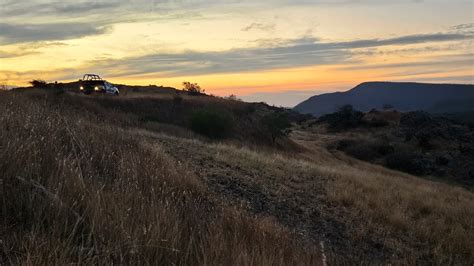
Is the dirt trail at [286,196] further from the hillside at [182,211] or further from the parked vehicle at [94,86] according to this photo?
the parked vehicle at [94,86]

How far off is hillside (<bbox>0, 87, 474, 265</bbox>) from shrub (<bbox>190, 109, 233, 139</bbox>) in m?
21.6

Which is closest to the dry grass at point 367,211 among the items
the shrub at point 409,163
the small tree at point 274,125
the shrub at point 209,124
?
the shrub at point 209,124

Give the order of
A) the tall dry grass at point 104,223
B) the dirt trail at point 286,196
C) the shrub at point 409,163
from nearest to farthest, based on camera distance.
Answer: the tall dry grass at point 104,223 < the dirt trail at point 286,196 < the shrub at point 409,163

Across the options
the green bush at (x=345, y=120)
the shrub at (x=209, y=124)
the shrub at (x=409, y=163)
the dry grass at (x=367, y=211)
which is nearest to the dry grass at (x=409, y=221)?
the dry grass at (x=367, y=211)

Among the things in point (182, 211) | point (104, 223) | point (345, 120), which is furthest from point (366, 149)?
point (104, 223)

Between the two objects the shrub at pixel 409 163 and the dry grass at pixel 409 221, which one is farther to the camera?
the shrub at pixel 409 163

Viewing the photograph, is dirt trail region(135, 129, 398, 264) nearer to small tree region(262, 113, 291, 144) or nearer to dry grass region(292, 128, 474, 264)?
dry grass region(292, 128, 474, 264)

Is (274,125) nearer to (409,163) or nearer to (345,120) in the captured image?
(409,163)

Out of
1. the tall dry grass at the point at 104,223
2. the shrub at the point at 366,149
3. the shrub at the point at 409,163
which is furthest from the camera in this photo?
the shrub at the point at 366,149

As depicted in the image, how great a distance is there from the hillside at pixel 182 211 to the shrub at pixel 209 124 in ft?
70.9

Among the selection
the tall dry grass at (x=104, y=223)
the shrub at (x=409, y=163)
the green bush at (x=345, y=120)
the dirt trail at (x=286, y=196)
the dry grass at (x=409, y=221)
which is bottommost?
the shrub at (x=409, y=163)

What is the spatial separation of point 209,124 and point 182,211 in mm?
32384

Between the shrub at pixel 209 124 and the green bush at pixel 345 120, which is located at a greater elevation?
the shrub at pixel 209 124

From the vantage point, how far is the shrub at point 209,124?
125 ft
